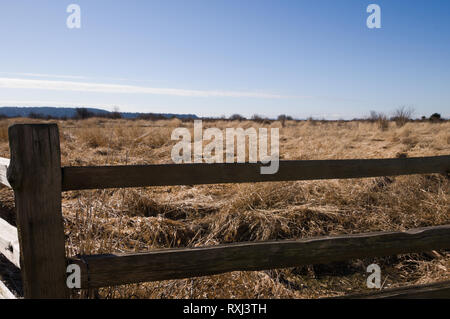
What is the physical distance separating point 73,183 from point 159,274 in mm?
607

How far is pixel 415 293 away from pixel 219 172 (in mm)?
1414

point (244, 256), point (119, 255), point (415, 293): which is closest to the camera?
point (119, 255)

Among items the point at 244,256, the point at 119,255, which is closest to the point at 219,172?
the point at 244,256

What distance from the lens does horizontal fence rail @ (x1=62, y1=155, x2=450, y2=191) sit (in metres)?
1.65

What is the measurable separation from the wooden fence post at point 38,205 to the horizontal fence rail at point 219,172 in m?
0.09

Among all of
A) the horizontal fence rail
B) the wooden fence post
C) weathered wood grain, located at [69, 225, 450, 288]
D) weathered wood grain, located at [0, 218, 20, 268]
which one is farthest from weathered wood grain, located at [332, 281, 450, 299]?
weathered wood grain, located at [0, 218, 20, 268]

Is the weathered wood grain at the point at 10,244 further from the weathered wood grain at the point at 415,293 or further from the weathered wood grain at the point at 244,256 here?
the weathered wood grain at the point at 415,293

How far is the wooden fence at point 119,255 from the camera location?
1551 millimetres

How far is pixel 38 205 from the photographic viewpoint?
1567mm

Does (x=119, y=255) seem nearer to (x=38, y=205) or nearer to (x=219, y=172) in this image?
(x=38, y=205)

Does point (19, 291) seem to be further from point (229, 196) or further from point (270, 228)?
point (229, 196)

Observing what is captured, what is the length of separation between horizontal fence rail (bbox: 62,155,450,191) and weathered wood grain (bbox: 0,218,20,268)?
0.46 meters

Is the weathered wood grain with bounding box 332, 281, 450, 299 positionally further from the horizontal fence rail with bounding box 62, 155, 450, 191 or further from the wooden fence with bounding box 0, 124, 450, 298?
the horizontal fence rail with bounding box 62, 155, 450, 191
